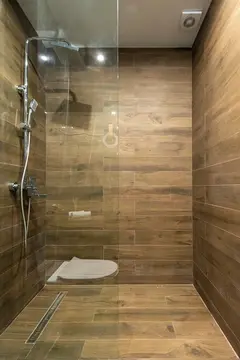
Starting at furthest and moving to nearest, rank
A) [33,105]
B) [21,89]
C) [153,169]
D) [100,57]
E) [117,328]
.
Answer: [153,169] < [100,57] < [33,105] < [21,89] < [117,328]

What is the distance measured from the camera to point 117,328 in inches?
69.8

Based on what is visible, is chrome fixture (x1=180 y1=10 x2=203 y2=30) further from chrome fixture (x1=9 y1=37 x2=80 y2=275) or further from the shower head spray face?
chrome fixture (x1=9 y1=37 x2=80 y2=275)

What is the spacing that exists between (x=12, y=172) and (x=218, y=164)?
1.47m

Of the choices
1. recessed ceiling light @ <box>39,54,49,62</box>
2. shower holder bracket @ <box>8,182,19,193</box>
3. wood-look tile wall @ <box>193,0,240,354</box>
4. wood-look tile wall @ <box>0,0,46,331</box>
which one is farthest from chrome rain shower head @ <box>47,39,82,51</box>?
shower holder bracket @ <box>8,182,19,193</box>

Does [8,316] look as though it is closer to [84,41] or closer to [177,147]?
[177,147]

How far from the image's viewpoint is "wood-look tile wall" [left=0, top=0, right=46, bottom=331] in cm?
174

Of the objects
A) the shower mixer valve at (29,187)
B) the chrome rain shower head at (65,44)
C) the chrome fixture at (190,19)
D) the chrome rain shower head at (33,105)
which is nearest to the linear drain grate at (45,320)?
the shower mixer valve at (29,187)

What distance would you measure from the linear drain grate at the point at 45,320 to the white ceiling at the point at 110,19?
217 centimetres

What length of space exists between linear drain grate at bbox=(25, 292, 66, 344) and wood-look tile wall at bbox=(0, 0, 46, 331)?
0.20m

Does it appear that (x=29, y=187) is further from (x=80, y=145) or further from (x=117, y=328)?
(x=117, y=328)

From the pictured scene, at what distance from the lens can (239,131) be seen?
1.52 meters

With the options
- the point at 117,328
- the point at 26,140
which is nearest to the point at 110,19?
the point at 26,140

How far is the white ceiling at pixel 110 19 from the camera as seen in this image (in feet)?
6.52

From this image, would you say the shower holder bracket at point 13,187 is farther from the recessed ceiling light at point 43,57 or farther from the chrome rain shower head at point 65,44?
the chrome rain shower head at point 65,44
